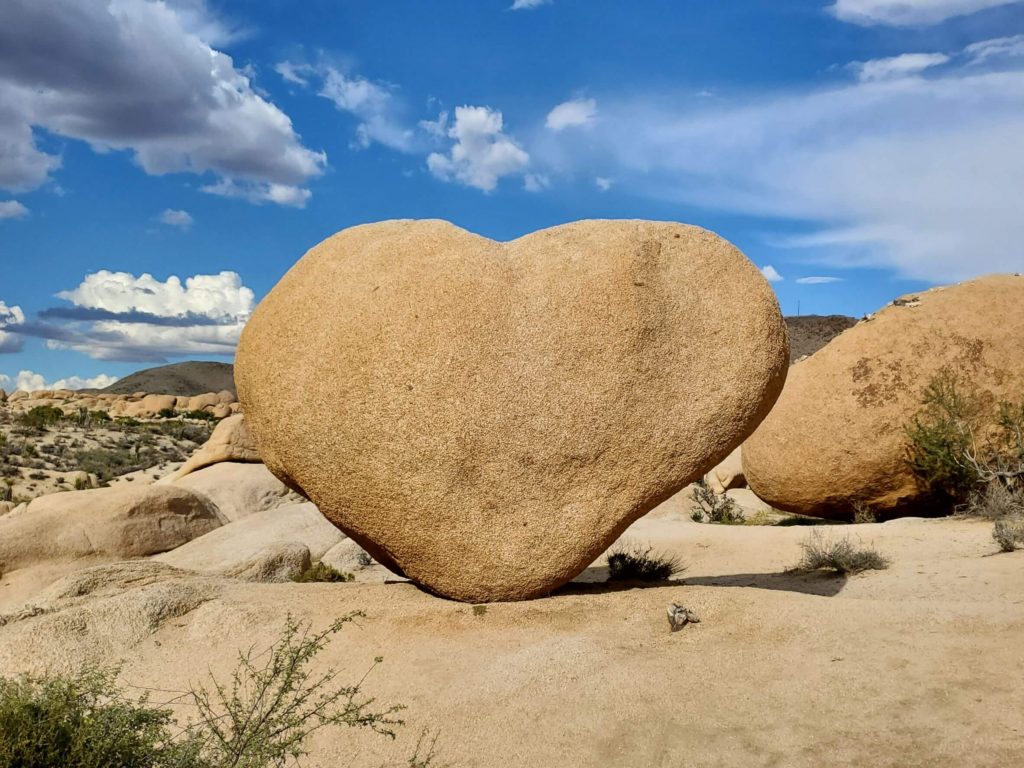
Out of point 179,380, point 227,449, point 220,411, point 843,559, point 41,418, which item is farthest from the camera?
point 179,380

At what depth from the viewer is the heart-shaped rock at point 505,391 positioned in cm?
612

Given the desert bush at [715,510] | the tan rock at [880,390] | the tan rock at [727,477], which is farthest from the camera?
the tan rock at [727,477]

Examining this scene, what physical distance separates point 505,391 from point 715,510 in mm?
9617

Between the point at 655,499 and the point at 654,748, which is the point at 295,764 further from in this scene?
the point at 655,499

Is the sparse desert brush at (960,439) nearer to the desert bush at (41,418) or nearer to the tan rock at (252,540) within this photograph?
the tan rock at (252,540)

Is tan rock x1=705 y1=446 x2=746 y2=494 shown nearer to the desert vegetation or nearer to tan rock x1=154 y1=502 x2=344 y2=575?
the desert vegetation

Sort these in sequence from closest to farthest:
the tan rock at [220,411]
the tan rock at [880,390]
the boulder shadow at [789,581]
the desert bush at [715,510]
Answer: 1. the boulder shadow at [789,581]
2. the tan rock at [880,390]
3. the desert bush at [715,510]
4. the tan rock at [220,411]

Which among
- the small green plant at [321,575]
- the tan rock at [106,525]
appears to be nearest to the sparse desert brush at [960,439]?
the small green plant at [321,575]

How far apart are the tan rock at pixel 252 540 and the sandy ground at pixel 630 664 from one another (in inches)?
86.8

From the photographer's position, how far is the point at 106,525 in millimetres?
10281

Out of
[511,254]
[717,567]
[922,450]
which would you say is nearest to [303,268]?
[511,254]

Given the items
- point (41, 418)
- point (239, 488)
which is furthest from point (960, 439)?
point (41, 418)

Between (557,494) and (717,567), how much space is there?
4.65m

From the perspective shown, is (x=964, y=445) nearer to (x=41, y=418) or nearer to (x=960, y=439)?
(x=960, y=439)
